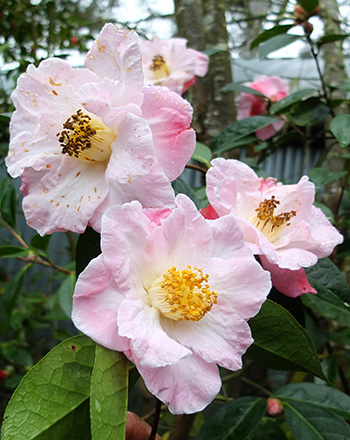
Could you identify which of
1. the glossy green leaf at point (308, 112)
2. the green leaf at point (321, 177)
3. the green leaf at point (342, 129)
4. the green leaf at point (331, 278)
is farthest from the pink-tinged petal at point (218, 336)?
the glossy green leaf at point (308, 112)

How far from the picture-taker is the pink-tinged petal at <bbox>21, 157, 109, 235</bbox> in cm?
53


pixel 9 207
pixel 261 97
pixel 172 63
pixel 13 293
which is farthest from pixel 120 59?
pixel 13 293

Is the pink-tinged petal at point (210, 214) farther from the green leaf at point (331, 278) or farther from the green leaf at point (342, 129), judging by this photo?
the green leaf at point (342, 129)

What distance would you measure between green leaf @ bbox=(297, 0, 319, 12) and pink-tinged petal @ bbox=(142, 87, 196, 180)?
0.72 metres

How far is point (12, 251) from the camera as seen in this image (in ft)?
3.60

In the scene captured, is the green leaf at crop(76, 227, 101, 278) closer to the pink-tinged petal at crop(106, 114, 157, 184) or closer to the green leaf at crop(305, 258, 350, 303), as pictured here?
the pink-tinged petal at crop(106, 114, 157, 184)

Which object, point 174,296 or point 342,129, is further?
point 342,129

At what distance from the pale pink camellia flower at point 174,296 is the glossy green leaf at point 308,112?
0.69m

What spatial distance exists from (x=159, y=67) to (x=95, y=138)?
0.67 metres

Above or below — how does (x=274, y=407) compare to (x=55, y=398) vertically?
below

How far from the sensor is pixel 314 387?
879 mm

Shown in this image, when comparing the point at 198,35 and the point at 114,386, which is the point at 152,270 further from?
the point at 198,35

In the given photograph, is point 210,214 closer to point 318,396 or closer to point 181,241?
point 181,241

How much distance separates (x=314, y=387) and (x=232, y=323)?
0.49 m
